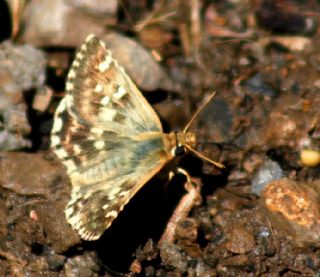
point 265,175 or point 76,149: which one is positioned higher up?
point 76,149

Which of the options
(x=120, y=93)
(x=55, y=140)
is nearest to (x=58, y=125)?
(x=55, y=140)

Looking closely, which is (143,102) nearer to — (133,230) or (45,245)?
(133,230)

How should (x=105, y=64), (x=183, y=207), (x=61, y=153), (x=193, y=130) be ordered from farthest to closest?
(x=193, y=130) → (x=183, y=207) → (x=61, y=153) → (x=105, y=64)

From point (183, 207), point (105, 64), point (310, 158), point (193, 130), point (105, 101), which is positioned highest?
point (105, 64)

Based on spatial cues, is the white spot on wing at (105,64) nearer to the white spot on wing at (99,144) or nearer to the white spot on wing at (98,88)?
the white spot on wing at (98,88)

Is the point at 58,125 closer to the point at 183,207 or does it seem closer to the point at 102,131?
the point at 102,131

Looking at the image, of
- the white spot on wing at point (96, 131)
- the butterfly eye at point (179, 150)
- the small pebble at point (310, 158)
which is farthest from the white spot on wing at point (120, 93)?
the small pebble at point (310, 158)

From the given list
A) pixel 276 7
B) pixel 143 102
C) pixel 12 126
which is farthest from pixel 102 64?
pixel 276 7
